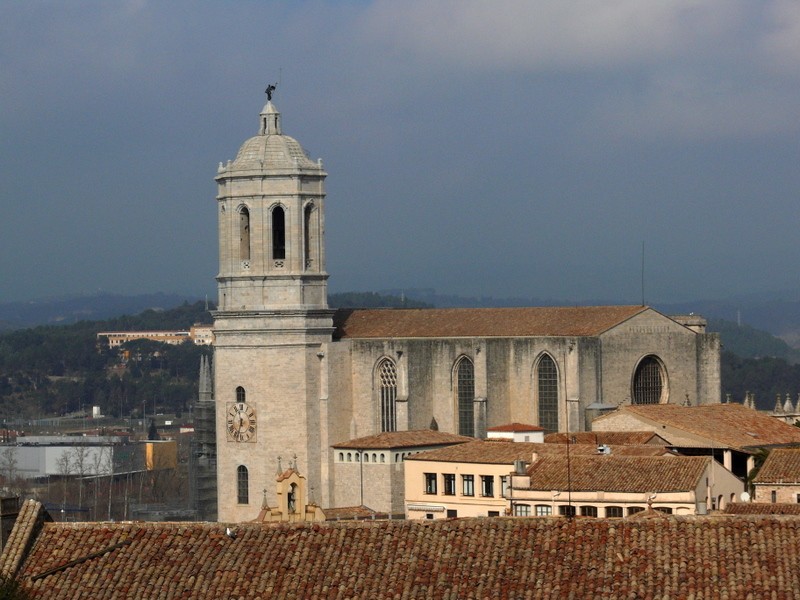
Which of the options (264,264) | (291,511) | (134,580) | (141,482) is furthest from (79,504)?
(134,580)

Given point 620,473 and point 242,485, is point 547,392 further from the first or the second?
point 620,473

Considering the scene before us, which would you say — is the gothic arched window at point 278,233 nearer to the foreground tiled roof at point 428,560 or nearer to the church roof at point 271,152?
the church roof at point 271,152

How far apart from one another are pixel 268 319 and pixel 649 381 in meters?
13.1

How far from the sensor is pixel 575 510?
56.3 metres

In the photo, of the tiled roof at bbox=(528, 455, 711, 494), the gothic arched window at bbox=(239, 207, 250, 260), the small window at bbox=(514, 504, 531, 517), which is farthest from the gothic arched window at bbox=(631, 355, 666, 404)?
the small window at bbox=(514, 504, 531, 517)

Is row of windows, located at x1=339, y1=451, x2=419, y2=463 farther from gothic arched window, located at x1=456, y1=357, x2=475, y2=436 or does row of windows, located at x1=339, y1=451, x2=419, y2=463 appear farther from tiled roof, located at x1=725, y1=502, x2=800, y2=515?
tiled roof, located at x1=725, y1=502, x2=800, y2=515

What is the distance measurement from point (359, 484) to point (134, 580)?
41903 millimetres

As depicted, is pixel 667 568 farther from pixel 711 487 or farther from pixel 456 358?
pixel 456 358

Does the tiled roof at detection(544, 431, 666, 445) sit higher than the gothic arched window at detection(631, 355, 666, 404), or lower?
lower

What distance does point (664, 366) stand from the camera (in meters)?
81.7

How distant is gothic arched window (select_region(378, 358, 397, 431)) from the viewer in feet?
270

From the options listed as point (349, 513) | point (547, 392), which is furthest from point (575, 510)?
point (547, 392)

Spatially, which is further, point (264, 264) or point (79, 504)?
point (79, 504)

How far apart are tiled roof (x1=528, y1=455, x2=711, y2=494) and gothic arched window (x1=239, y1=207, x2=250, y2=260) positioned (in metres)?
26.1
